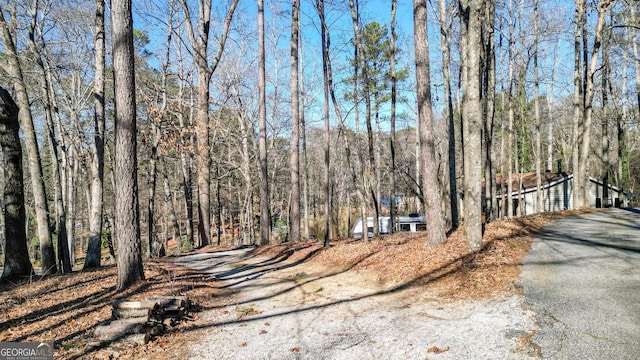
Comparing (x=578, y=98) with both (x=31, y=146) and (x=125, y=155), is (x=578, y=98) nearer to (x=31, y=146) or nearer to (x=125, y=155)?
(x=125, y=155)

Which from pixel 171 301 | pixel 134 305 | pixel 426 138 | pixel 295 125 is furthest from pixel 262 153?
pixel 134 305

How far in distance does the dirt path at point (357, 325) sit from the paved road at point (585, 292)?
0.30 metres

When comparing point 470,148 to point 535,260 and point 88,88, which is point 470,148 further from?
point 88,88

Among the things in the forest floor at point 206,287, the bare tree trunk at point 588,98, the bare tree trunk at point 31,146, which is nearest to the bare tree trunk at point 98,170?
the bare tree trunk at point 31,146

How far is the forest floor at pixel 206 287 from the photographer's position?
484 centimetres

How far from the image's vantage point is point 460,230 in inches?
360

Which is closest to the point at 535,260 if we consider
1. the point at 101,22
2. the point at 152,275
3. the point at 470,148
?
the point at 470,148

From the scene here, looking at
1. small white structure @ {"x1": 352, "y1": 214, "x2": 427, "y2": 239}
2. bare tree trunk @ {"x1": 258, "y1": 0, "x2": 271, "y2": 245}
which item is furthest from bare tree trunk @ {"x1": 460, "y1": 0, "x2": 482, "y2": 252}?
small white structure @ {"x1": 352, "y1": 214, "x2": 427, "y2": 239}

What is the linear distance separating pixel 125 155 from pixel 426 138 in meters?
6.17

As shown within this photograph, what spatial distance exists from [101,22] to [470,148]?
36.0ft

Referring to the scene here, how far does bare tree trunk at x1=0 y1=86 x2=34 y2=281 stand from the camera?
29.3 ft

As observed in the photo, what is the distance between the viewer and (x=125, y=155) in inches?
273

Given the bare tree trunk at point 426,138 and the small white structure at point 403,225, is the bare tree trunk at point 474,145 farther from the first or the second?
the small white structure at point 403,225

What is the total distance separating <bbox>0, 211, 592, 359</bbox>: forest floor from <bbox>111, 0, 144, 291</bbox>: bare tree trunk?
18.8 inches
